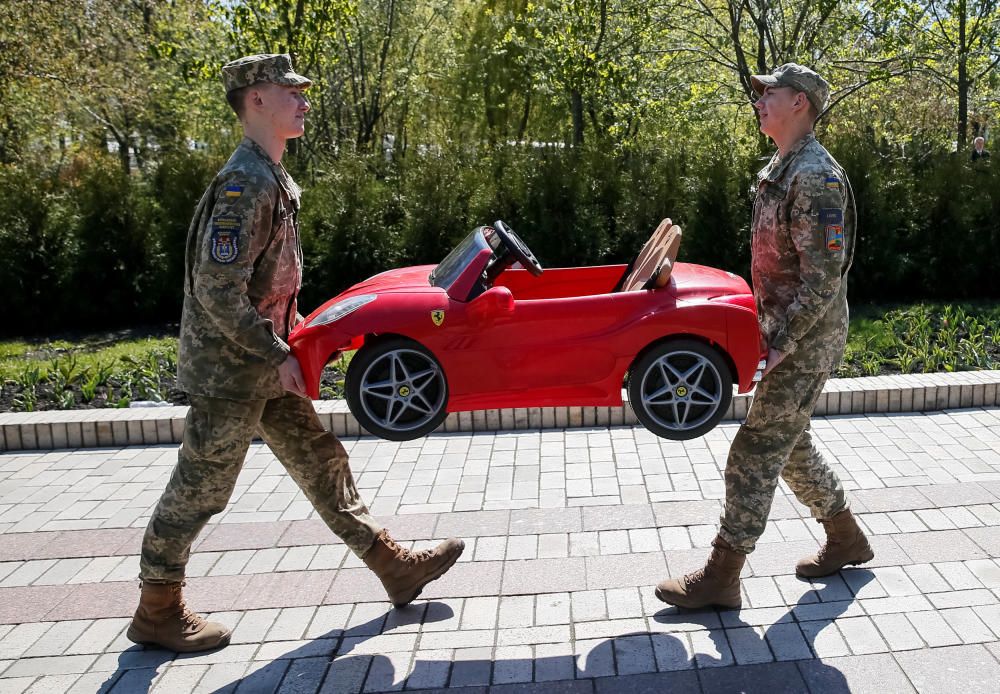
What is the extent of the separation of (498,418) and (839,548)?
9.50 feet

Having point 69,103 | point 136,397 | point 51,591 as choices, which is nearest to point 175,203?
point 136,397

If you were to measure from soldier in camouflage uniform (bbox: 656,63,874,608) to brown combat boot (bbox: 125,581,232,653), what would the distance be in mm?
1960

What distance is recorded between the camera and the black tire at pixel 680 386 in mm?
3699

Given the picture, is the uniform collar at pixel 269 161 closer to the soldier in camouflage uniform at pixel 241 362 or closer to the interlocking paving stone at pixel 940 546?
the soldier in camouflage uniform at pixel 241 362

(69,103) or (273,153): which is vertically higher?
(69,103)

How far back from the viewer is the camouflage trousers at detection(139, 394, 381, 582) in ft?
12.2

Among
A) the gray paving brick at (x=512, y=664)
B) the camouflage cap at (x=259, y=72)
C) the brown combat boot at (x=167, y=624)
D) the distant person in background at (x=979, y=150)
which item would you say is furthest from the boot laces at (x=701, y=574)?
the distant person in background at (x=979, y=150)

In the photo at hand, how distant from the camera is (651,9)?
1329 centimetres

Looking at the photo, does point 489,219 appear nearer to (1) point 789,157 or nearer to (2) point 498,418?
(2) point 498,418

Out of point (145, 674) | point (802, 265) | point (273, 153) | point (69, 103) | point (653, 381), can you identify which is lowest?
point (145, 674)

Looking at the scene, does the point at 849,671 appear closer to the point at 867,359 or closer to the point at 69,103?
the point at 867,359

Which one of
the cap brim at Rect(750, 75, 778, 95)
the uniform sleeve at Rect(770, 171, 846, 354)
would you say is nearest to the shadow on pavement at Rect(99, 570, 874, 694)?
the uniform sleeve at Rect(770, 171, 846, 354)

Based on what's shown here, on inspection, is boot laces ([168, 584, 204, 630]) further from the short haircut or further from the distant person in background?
the distant person in background

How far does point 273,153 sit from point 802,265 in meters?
2.11
